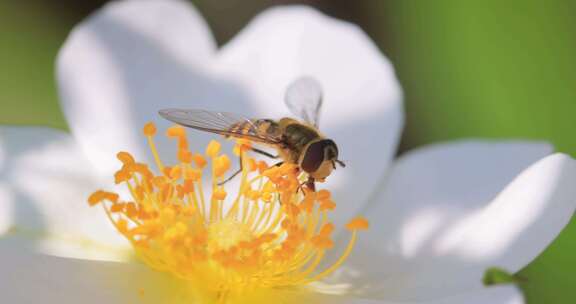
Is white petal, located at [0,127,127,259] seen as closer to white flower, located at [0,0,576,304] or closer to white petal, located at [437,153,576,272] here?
white flower, located at [0,0,576,304]

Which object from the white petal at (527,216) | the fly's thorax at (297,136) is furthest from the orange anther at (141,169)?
the white petal at (527,216)

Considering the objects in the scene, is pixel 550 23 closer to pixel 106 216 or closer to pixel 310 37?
pixel 310 37

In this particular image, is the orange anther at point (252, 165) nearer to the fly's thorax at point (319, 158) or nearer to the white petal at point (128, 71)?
the fly's thorax at point (319, 158)

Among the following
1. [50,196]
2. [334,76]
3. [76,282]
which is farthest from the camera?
[334,76]

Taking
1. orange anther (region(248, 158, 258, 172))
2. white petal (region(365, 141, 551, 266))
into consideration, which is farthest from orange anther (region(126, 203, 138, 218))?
white petal (region(365, 141, 551, 266))

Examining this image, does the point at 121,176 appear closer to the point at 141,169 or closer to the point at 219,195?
the point at 141,169

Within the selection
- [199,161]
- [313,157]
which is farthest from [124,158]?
[313,157]
